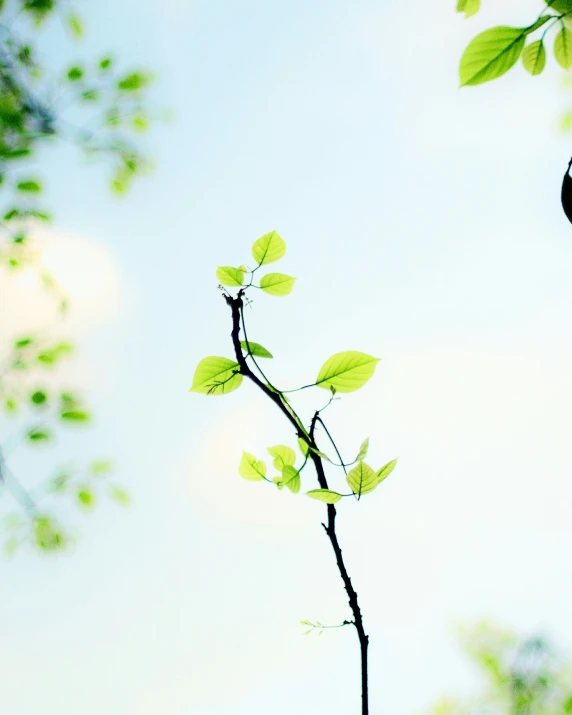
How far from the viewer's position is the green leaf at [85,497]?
93.9 inches

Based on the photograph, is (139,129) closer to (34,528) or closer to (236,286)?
(34,528)

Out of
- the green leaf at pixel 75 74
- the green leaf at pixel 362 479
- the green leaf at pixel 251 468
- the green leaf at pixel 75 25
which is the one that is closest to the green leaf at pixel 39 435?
the green leaf at pixel 75 74

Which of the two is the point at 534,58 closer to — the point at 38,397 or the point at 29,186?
the point at 29,186

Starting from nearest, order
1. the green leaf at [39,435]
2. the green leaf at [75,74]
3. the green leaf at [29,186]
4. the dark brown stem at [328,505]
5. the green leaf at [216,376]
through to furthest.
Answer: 1. the dark brown stem at [328,505]
2. the green leaf at [216,376]
3. the green leaf at [29,186]
4. the green leaf at [75,74]
5. the green leaf at [39,435]

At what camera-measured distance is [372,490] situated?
0.40 m

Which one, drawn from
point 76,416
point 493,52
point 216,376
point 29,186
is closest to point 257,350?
point 216,376

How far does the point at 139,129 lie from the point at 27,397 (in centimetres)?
136

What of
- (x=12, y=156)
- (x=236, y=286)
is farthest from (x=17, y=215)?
(x=236, y=286)

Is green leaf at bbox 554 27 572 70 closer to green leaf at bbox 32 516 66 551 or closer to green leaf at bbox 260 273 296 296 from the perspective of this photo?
green leaf at bbox 260 273 296 296

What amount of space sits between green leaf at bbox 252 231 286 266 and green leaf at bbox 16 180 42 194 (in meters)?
1.85

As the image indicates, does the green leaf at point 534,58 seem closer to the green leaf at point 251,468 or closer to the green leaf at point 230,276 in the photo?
the green leaf at point 230,276

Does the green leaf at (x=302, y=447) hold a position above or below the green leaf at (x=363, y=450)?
above

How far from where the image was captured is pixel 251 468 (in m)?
0.48

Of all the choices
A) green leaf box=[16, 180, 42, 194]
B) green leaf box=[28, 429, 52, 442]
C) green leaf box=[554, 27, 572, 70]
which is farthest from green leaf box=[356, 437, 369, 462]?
green leaf box=[28, 429, 52, 442]
